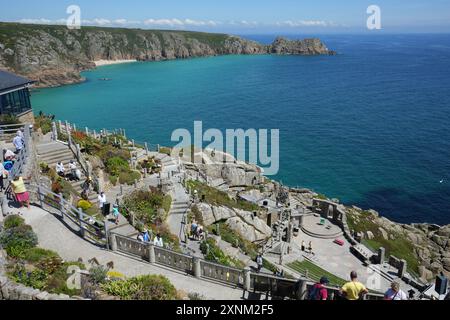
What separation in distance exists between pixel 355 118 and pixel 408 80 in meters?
59.2

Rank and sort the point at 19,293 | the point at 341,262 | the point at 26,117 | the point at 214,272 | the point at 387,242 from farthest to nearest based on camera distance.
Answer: the point at 387,242 < the point at 341,262 < the point at 26,117 < the point at 214,272 < the point at 19,293

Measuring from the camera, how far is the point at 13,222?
51.0 ft

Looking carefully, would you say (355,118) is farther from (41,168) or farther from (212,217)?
(41,168)

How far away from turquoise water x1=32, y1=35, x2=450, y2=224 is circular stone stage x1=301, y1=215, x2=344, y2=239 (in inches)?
435

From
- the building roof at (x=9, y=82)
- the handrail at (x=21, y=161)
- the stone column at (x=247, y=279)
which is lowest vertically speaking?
the stone column at (x=247, y=279)

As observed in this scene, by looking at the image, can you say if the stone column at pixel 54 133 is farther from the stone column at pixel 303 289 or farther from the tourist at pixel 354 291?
the tourist at pixel 354 291

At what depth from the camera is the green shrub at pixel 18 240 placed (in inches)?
542

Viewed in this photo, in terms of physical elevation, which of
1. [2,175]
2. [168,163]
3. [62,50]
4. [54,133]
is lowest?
[168,163]

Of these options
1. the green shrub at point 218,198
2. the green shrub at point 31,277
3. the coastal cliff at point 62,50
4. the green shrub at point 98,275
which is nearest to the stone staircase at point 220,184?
the green shrub at point 218,198

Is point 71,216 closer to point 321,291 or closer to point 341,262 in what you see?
point 321,291

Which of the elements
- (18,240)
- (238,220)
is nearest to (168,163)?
(238,220)

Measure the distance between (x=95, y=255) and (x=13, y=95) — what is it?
18936 millimetres

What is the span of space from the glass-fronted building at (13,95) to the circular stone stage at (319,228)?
2770 centimetres
